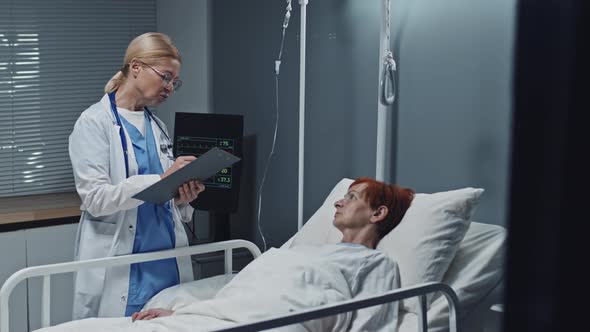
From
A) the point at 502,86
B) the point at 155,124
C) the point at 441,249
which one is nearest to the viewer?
the point at 441,249

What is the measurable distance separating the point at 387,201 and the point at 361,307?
2.44 feet

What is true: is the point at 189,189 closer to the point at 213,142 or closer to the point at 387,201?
the point at 213,142

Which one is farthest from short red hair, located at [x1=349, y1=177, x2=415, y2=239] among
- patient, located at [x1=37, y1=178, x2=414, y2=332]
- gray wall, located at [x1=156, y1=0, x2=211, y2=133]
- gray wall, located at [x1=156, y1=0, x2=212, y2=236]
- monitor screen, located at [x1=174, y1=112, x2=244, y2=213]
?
gray wall, located at [x1=156, y1=0, x2=211, y2=133]

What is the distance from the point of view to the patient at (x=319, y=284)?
194 cm

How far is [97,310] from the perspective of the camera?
230 cm

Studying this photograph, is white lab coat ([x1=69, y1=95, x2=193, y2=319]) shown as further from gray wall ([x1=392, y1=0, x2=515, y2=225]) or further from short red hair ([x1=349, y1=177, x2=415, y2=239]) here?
gray wall ([x1=392, y1=0, x2=515, y2=225])

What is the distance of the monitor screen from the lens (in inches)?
104

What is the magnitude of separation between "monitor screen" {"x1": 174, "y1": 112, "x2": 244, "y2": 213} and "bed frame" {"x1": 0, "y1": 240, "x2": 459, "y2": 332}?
282 mm

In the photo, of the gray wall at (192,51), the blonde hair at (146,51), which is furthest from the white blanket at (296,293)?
the gray wall at (192,51)

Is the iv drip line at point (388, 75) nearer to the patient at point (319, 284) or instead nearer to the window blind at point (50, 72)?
A: the patient at point (319, 284)

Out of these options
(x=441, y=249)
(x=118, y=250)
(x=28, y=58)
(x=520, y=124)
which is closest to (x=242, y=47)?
(x=28, y=58)

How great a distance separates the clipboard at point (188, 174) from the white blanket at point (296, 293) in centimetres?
30

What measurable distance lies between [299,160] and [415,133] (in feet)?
1.73

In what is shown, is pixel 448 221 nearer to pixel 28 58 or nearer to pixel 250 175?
pixel 250 175
